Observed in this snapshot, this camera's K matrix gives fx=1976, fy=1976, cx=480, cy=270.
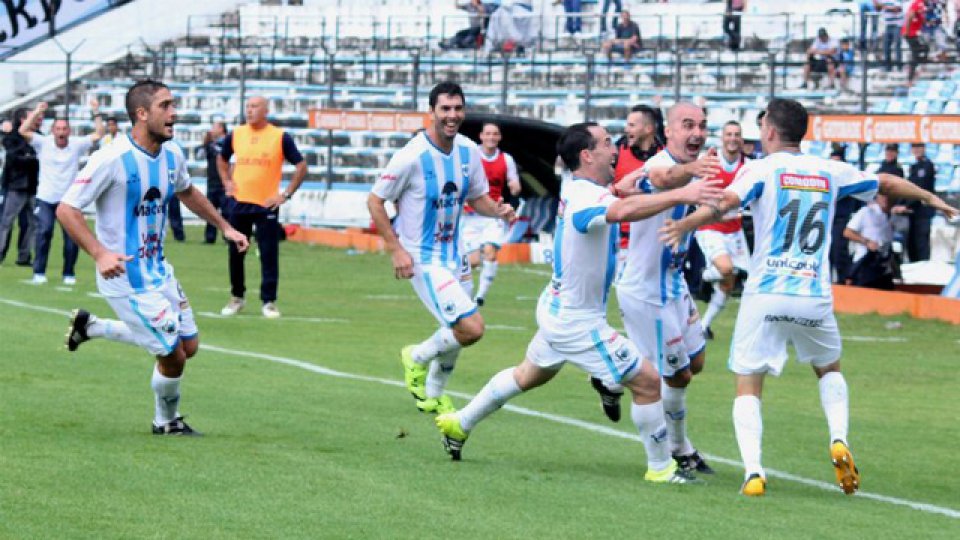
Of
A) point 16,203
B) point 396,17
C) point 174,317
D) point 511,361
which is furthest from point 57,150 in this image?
point 396,17

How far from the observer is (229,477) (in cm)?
980

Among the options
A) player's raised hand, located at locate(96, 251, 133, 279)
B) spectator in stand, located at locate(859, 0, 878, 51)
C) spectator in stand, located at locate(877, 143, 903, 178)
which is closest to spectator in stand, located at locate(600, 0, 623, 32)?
spectator in stand, located at locate(859, 0, 878, 51)

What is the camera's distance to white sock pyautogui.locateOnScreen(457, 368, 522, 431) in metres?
10.6

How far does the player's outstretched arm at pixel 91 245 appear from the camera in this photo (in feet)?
35.4

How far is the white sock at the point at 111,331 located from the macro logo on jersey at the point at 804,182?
4.07m

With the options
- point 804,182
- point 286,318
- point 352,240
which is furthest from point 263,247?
point 352,240

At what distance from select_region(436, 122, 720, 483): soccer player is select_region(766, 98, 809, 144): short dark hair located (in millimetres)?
850

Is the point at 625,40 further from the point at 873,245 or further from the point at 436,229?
the point at 436,229

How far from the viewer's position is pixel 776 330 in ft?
33.0

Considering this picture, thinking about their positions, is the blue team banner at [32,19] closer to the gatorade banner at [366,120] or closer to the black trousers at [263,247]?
the gatorade banner at [366,120]

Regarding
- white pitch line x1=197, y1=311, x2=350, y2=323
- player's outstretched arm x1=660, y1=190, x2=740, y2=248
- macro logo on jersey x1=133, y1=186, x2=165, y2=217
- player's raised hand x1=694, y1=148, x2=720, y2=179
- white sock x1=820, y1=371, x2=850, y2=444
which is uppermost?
player's raised hand x1=694, y1=148, x2=720, y2=179

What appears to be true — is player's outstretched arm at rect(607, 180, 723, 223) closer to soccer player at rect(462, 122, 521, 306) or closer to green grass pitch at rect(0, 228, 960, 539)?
green grass pitch at rect(0, 228, 960, 539)

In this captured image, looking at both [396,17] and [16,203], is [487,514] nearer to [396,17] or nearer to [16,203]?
Answer: [16,203]

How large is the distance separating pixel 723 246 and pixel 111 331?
322 inches
